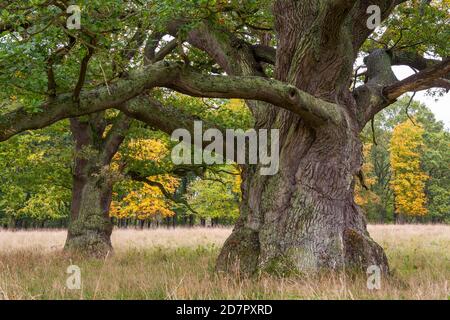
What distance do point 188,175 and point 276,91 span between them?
12.4 metres

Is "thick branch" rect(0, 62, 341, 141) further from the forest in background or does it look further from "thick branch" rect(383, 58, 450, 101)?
the forest in background

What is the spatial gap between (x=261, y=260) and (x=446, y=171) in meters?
48.8

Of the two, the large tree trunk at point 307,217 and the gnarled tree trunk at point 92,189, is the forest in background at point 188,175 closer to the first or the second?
the gnarled tree trunk at point 92,189

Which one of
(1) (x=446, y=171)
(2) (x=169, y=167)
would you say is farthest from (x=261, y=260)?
(1) (x=446, y=171)

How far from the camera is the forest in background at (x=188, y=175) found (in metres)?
15.2

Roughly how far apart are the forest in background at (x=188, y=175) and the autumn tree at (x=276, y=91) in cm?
176

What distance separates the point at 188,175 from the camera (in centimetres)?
1873

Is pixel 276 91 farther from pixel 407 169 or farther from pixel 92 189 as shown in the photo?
pixel 407 169

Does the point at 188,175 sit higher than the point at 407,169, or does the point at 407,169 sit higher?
the point at 407,169

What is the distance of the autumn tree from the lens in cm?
658

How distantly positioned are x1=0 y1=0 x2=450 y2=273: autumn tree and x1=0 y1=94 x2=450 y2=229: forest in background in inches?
69.3

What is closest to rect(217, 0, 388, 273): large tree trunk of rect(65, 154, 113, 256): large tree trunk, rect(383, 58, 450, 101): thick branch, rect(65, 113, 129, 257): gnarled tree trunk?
rect(383, 58, 450, 101): thick branch

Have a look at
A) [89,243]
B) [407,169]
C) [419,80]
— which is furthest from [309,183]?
[407,169]
